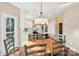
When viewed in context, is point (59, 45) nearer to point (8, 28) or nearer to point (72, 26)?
point (72, 26)

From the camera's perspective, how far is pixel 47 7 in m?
1.80

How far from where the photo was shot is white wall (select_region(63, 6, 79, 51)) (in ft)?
5.83

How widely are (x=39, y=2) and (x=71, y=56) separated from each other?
2.94ft

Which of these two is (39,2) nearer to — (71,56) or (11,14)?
(11,14)

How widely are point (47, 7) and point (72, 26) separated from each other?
0.47 meters

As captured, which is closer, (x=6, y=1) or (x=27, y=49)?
(x=6, y=1)

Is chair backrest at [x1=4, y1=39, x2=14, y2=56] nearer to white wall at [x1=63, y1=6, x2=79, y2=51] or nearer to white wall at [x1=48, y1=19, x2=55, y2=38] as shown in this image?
white wall at [x1=48, y1=19, x2=55, y2=38]

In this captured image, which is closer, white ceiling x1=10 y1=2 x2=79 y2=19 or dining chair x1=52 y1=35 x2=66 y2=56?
white ceiling x1=10 y1=2 x2=79 y2=19

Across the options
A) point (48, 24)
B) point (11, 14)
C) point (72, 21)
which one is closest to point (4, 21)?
point (11, 14)

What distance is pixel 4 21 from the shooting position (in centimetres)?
176

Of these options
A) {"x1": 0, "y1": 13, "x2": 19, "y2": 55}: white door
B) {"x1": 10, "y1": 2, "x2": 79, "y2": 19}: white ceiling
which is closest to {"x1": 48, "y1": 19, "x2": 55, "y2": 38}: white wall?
{"x1": 10, "y1": 2, "x2": 79, "y2": 19}: white ceiling

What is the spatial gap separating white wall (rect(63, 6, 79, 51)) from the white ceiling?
0.30ft

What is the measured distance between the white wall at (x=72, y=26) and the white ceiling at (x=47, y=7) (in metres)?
0.09

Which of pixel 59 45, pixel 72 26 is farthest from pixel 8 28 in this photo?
pixel 72 26
